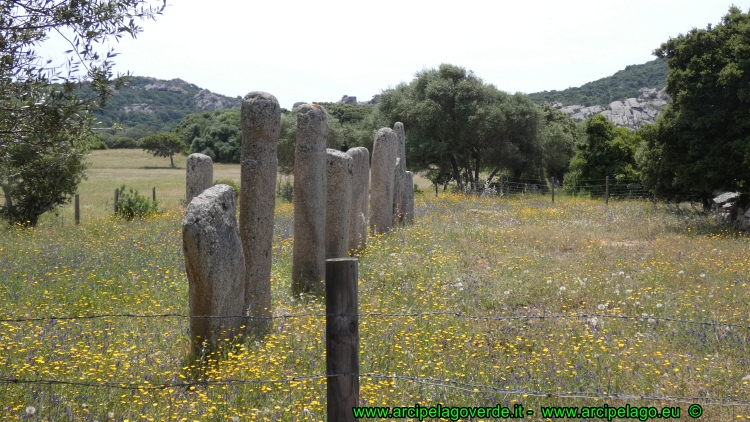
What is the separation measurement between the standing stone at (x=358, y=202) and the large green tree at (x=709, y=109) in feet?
34.2

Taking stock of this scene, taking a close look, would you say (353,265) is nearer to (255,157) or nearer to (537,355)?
(537,355)

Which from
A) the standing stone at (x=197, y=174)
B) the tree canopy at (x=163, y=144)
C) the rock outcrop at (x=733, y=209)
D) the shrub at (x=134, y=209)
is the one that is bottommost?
the shrub at (x=134, y=209)

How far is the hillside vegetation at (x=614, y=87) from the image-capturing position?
387 feet

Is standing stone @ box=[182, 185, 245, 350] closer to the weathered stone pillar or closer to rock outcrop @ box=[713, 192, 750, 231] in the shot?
the weathered stone pillar

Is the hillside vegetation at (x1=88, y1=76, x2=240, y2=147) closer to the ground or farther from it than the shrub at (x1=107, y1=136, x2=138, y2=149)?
farther from it

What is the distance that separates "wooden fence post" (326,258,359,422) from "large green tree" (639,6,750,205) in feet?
54.3

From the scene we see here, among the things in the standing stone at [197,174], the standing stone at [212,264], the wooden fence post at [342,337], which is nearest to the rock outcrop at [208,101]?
the standing stone at [197,174]

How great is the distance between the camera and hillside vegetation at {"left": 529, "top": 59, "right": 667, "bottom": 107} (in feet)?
387

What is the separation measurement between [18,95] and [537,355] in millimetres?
6452

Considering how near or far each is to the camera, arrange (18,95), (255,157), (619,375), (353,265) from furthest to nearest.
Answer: (255,157), (619,375), (18,95), (353,265)

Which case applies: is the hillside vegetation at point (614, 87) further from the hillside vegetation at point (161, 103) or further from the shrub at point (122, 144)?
the hillside vegetation at point (161, 103)

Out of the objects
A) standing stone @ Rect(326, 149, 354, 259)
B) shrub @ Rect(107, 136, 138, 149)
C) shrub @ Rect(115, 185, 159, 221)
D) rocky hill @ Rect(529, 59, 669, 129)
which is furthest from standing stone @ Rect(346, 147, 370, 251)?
rocky hill @ Rect(529, 59, 669, 129)

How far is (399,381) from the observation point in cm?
647

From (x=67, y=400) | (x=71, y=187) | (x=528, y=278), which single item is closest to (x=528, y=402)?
(x=67, y=400)
